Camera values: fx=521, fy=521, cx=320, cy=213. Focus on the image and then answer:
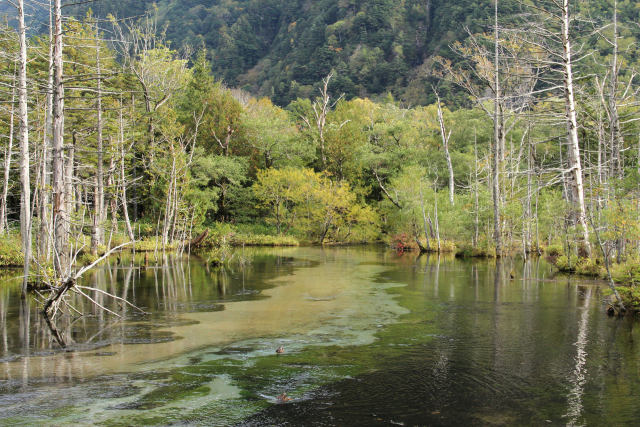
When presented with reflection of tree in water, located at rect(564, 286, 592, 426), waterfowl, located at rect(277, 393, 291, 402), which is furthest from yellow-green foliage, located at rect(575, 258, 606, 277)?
waterfowl, located at rect(277, 393, 291, 402)

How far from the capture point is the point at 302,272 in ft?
72.9

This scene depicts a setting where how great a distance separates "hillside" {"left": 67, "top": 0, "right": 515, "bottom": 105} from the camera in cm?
8494

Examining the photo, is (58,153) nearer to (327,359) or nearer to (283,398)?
(327,359)

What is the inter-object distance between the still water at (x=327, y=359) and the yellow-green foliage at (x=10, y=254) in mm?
5818

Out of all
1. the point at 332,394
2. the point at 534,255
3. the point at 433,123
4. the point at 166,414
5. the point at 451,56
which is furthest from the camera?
the point at 451,56

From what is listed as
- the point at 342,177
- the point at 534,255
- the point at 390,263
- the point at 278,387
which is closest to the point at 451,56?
the point at 342,177

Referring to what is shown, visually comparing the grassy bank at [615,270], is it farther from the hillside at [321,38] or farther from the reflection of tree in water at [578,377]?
the hillside at [321,38]

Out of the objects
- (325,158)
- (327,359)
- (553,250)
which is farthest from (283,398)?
(325,158)

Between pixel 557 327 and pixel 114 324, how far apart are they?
10.1 metres

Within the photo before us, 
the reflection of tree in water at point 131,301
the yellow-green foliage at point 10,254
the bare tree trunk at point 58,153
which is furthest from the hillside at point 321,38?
the bare tree trunk at point 58,153

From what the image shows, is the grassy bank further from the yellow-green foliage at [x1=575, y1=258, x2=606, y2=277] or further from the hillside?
the hillside

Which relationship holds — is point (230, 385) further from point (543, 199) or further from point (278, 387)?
point (543, 199)

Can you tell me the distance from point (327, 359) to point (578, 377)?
163 inches

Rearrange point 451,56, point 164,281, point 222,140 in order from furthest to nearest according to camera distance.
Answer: point 451,56, point 222,140, point 164,281
